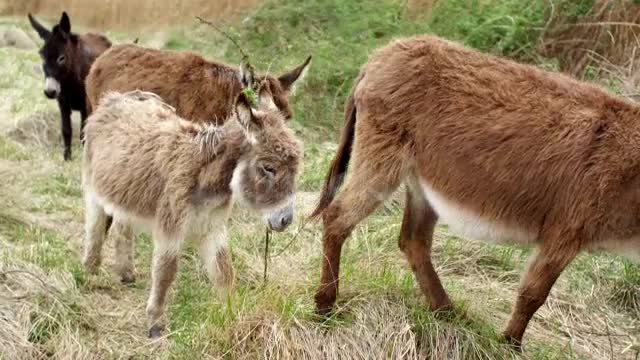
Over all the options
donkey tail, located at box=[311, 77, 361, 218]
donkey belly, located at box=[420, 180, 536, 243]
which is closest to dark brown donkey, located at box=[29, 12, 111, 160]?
donkey tail, located at box=[311, 77, 361, 218]

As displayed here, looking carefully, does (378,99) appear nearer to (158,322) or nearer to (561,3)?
(158,322)

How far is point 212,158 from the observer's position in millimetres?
4938

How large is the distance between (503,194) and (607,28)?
5.12m

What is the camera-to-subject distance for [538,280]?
4535 millimetres

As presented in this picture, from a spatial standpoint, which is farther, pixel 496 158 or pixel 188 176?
pixel 188 176

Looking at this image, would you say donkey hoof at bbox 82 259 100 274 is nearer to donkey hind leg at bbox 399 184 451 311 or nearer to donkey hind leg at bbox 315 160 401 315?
donkey hind leg at bbox 315 160 401 315

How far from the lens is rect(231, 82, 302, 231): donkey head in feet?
15.5

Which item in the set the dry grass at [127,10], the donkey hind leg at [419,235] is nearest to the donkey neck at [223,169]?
the donkey hind leg at [419,235]

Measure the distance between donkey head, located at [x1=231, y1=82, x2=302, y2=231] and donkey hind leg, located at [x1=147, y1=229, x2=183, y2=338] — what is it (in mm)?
517

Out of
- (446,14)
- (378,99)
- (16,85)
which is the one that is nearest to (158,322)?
(378,99)

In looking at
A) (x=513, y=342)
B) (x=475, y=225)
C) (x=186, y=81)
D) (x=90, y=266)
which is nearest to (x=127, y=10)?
(x=186, y=81)

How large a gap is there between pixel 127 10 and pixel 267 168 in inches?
576

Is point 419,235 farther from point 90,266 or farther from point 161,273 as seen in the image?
point 90,266

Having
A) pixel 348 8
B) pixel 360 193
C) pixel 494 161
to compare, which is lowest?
pixel 348 8
